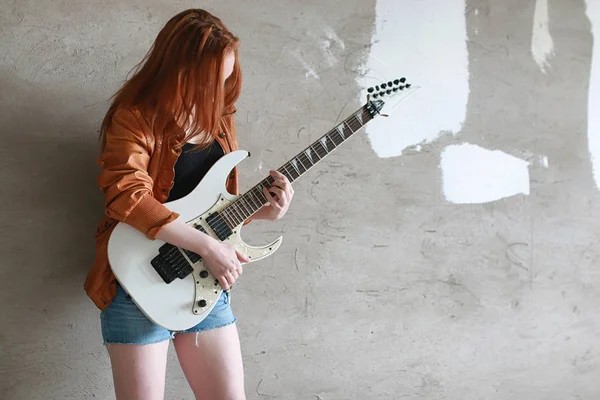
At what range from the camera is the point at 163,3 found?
6.12ft

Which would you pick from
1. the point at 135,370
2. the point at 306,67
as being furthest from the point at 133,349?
the point at 306,67

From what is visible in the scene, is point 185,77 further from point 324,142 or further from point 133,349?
point 133,349

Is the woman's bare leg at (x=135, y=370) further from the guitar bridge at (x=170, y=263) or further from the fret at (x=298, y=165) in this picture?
the fret at (x=298, y=165)

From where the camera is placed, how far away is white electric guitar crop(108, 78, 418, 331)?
1.44 m

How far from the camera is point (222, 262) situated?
58.1 inches

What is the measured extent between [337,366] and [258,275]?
452 millimetres

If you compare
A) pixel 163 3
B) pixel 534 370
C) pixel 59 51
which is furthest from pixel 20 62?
pixel 534 370

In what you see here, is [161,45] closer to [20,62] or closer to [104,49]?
[104,49]

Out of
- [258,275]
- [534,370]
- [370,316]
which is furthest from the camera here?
[534,370]

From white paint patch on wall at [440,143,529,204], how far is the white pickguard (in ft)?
3.42

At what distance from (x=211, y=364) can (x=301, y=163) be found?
60 cm

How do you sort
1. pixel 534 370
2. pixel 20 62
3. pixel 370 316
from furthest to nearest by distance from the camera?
1. pixel 534 370
2. pixel 370 316
3. pixel 20 62

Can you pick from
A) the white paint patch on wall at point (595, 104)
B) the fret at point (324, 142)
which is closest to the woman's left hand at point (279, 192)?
the fret at point (324, 142)

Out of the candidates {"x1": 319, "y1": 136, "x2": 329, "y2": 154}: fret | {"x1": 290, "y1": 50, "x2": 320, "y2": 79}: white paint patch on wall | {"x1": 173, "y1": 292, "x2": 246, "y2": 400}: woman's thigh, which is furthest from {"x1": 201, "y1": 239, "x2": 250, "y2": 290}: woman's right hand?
{"x1": 290, "y1": 50, "x2": 320, "y2": 79}: white paint patch on wall
